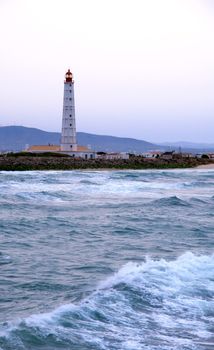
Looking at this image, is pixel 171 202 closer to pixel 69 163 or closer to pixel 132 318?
pixel 132 318

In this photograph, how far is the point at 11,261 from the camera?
11859 mm

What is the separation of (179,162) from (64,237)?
55203 millimetres

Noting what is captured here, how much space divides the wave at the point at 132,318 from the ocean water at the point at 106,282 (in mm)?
13

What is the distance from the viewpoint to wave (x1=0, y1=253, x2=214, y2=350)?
24.1 ft

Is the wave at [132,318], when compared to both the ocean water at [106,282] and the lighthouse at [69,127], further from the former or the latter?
the lighthouse at [69,127]

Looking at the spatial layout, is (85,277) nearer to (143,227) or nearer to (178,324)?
(178,324)

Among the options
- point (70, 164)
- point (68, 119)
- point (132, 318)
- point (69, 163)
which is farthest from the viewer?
point (68, 119)

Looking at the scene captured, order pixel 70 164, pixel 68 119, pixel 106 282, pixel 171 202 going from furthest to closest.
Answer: pixel 68 119 → pixel 70 164 → pixel 171 202 → pixel 106 282

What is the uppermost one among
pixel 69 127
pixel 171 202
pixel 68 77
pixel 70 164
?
pixel 68 77

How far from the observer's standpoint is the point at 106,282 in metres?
10.1

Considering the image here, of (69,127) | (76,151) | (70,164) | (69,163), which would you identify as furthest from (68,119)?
(70,164)

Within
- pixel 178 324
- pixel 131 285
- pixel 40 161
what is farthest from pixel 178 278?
pixel 40 161

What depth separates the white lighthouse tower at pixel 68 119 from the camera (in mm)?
66812

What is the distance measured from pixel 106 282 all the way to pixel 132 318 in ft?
5.86
